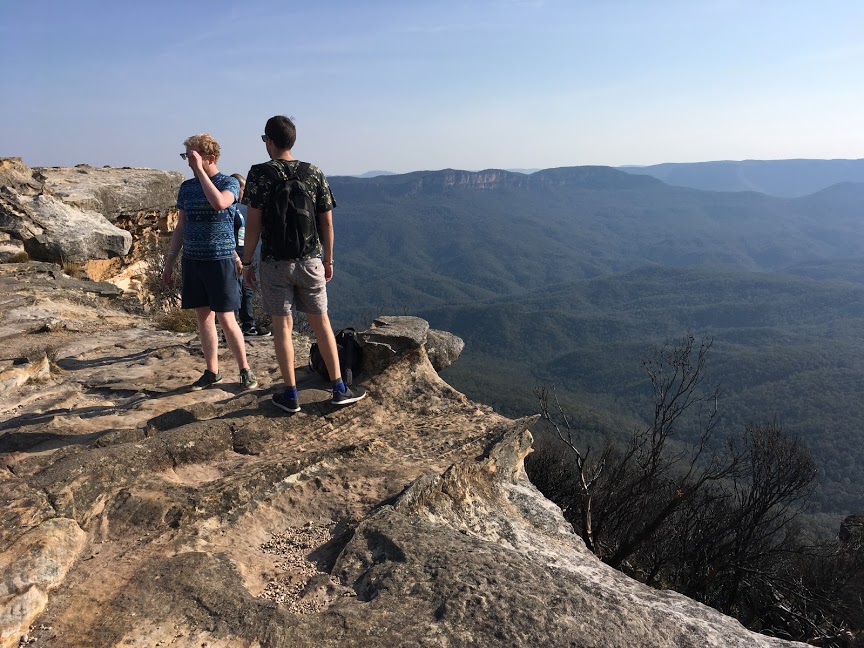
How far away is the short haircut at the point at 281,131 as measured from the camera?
437 cm

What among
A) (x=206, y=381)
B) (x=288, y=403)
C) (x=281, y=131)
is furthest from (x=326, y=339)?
(x=281, y=131)

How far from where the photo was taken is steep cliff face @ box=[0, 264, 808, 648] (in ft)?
9.45

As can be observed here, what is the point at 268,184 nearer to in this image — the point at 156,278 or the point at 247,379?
the point at 247,379

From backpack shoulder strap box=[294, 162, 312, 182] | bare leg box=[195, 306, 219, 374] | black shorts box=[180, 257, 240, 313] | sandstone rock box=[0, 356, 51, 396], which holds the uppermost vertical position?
backpack shoulder strap box=[294, 162, 312, 182]

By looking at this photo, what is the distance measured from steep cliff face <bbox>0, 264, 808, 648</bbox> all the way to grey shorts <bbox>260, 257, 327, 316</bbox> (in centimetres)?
108

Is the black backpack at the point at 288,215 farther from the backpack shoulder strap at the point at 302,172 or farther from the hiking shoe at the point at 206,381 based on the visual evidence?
the hiking shoe at the point at 206,381

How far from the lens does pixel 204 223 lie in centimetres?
513

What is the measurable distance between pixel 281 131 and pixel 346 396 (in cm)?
244

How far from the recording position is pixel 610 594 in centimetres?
342

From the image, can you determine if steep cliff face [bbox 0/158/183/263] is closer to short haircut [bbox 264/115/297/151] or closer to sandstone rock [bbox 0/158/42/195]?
sandstone rock [bbox 0/158/42/195]

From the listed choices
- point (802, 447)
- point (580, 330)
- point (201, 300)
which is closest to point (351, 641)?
point (201, 300)

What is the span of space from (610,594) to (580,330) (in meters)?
158

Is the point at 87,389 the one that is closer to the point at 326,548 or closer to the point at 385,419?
the point at 385,419

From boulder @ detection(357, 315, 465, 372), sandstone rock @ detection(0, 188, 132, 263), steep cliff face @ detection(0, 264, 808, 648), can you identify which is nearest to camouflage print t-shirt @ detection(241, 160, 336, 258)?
steep cliff face @ detection(0, 264, 808, 648)
